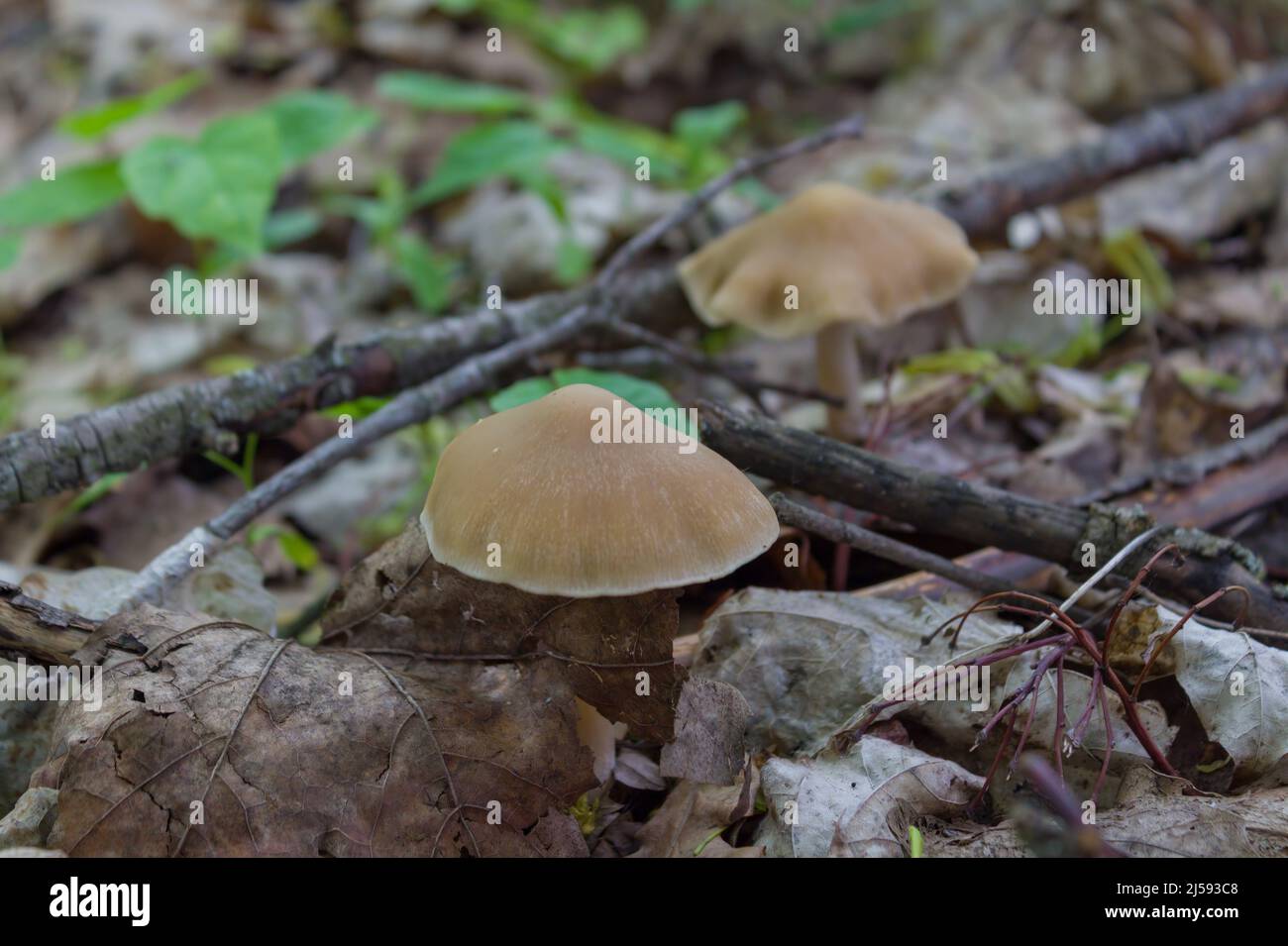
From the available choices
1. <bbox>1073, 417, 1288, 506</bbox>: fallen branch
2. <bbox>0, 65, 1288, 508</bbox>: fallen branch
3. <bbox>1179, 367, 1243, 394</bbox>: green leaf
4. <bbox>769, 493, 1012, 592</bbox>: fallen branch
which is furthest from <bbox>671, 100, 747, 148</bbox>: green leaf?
<bbox>769, 493, 1012, 592</bbox>: fallen branch

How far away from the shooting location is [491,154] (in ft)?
15.1

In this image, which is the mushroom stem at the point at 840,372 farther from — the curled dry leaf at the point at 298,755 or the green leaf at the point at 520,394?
the curled dry leaf at the point at 298,755

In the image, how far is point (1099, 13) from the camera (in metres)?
6.86

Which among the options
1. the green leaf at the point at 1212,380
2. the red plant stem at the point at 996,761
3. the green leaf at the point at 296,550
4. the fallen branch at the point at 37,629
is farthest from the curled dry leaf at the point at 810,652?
the green leaf at the point at 1212,380

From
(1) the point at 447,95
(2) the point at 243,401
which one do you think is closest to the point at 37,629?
(2) the point at 243,401

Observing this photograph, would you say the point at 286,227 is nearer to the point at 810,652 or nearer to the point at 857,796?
the point at 810,652

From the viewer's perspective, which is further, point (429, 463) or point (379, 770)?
point (429, 463)

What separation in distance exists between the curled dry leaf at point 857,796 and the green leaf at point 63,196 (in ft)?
13.4

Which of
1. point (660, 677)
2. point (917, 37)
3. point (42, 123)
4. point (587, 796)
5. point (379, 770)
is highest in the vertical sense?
point (917, 37)

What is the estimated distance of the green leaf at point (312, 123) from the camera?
489 centimetres

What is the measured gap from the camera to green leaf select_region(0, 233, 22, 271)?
11.7 ft
